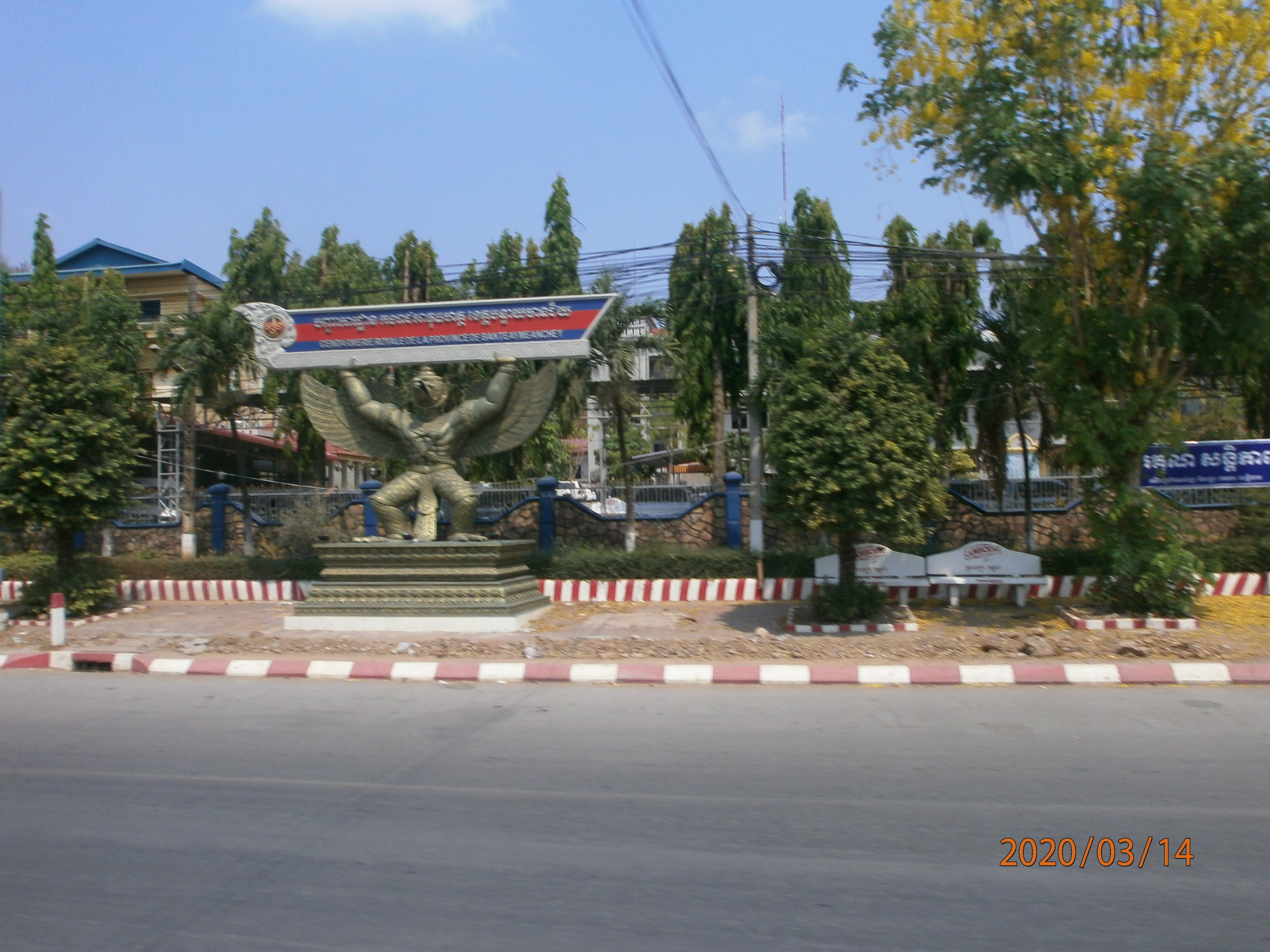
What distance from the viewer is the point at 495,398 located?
13.7 meters

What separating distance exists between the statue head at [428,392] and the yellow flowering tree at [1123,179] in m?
7.79

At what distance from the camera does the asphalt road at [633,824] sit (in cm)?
387

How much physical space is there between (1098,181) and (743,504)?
8.57 meters

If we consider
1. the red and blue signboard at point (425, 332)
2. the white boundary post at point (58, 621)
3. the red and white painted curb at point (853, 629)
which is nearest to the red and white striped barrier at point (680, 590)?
the red and white painted curb at point (853, 629)

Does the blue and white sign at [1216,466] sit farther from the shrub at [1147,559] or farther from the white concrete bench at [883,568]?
the white concrete bench at [883,568]

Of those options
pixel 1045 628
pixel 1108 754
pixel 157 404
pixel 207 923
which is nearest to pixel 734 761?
pixel 1108 754

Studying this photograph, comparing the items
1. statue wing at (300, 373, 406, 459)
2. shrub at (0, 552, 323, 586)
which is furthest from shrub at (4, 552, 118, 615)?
statue wing at (300, 373, 406, 459)

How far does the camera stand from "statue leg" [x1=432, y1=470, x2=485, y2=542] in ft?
45.6

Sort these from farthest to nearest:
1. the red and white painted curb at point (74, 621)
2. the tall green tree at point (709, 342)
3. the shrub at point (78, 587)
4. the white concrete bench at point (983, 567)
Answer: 1. the tall green tree at point (709, 342)
2. the shrub at point (78, 587)
3. the red and white painted curb at point (74, 621)
4. the white concrete bench at point (983, 567)

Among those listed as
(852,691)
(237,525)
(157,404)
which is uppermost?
(157,404)

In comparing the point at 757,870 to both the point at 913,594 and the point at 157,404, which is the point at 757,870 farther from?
the point at 157,404

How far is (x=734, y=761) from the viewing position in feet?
21.0

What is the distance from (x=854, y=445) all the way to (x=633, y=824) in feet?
23.5

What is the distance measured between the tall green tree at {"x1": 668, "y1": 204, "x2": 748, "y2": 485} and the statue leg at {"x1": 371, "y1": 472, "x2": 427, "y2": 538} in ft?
27.0
